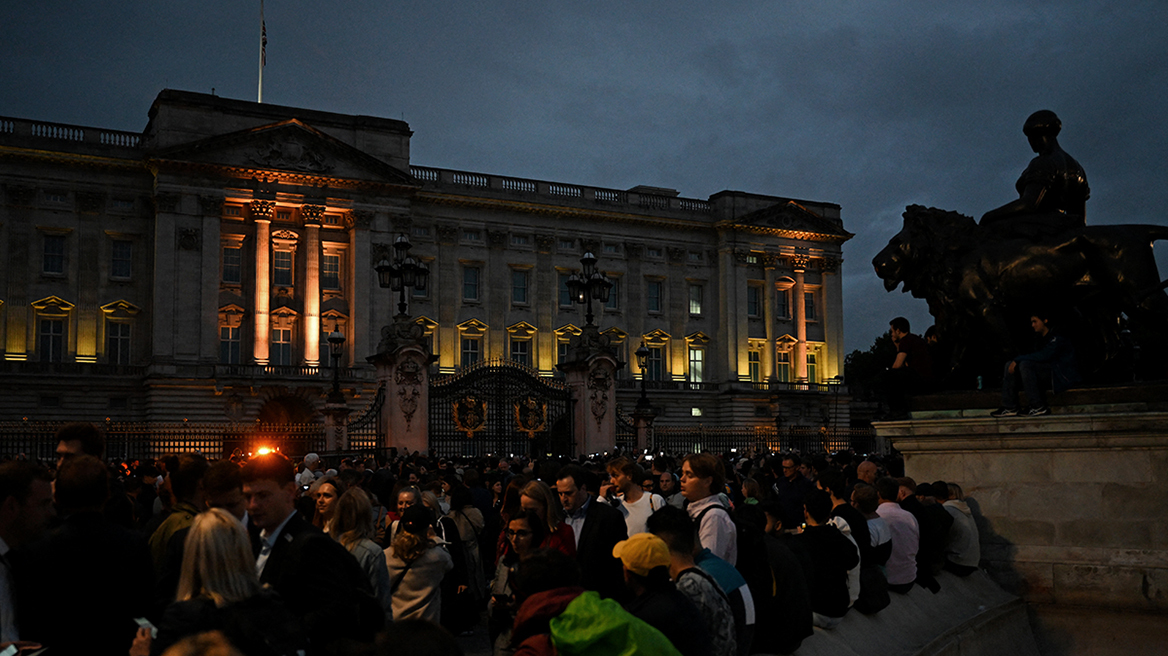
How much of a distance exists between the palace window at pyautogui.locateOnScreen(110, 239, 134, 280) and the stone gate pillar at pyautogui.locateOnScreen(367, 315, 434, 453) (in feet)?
96.8

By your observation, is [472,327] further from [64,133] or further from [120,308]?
[64,133]

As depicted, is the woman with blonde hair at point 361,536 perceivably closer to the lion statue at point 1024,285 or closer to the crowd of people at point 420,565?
the crowd of people at point 420,565

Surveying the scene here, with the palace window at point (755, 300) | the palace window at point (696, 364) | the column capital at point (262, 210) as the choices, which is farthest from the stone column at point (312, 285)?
the palace window at point (755, 300)

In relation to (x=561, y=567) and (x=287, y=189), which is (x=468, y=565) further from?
(x=287, y=189)

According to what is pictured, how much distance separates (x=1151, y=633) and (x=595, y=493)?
4701mm

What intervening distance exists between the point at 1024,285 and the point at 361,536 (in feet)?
22.0

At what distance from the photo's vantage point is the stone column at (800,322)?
64250 millimetres

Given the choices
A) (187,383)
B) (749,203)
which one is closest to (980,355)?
(187,383)

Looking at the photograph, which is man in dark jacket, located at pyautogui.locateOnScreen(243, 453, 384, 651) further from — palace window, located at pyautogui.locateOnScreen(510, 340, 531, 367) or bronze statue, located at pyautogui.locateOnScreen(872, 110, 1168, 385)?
palace window, located at pyautogui.locateOnScreen(510, 340, 531, 367)

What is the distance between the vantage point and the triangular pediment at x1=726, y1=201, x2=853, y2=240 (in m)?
62.6

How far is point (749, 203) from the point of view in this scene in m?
63.9

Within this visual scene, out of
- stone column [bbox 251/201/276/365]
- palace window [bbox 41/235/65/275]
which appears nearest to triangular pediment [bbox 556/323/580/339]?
stone column [bbox 251/201/276/365]

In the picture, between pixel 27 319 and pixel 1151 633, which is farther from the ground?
pixel 27 319

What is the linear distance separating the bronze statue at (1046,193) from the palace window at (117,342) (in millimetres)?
46655
